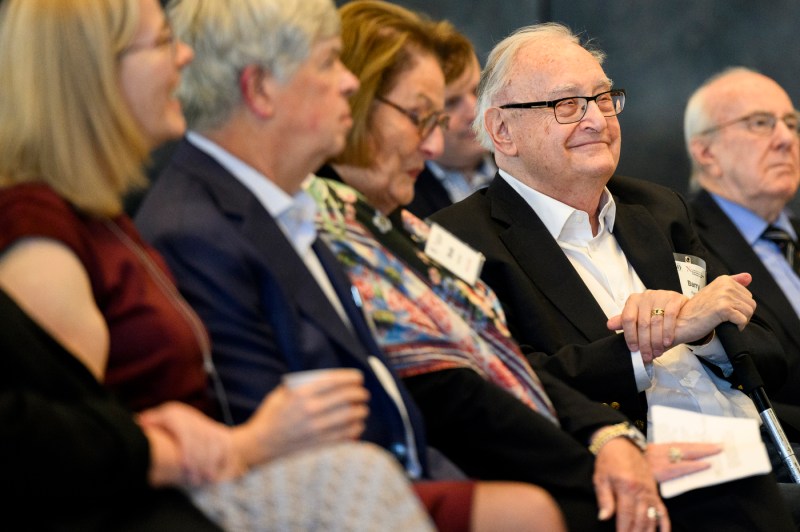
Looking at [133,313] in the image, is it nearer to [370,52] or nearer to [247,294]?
[247,294]

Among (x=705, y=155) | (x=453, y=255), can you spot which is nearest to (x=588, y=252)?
(x=453, y=255)

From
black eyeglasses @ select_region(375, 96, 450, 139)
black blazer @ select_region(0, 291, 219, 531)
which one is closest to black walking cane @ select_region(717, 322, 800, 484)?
black eyeglasses @ select_region(375, 96, 450, 139)

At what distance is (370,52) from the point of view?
2.47 m

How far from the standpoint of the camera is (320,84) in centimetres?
211

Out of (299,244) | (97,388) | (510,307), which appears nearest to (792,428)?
(510,307)

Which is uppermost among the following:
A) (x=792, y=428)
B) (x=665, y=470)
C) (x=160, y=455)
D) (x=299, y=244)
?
(x=299, y=244)

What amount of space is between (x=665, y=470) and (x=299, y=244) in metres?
0.88

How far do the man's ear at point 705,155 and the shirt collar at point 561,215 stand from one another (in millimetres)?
1508

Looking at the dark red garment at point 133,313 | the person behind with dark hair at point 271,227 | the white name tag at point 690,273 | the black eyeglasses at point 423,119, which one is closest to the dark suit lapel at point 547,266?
the white name tag at point 690,273

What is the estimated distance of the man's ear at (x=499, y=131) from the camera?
316 cm

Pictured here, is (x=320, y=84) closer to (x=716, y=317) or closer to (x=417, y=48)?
(x=417, y=48)

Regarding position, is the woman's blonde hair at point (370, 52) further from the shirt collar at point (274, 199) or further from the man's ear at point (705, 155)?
the man's ear at point (705, 155)

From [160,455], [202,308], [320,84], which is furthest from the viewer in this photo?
[320,84]

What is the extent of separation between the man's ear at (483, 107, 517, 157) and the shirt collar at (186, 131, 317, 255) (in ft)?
3.69
